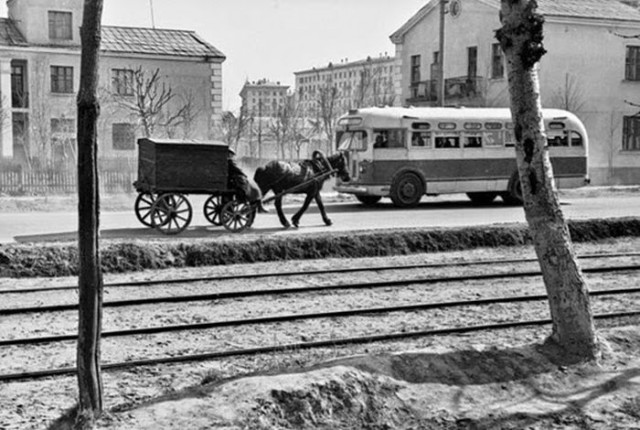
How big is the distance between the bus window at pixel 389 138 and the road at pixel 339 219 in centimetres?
183

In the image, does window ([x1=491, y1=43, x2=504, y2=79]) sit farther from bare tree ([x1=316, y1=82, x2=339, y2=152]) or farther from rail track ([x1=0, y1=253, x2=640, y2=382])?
rail track ([x1=0, y1=253, x2=640, y2=382])

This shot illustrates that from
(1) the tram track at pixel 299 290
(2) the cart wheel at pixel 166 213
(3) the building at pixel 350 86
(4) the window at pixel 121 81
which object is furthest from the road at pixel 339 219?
(3) the building at pixel 350 86

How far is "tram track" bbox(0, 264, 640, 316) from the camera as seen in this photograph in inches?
432

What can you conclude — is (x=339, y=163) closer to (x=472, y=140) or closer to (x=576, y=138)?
(x=472, y=140)

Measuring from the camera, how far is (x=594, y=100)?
39.1 meters

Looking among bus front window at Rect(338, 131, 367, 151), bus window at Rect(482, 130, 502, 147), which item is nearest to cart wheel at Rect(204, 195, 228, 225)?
bus front window at Rect(338, 131, 367, 151)

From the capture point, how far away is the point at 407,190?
25609 millimetres

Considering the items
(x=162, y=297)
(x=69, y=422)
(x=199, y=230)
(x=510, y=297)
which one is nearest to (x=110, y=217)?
(x=199, y=230)

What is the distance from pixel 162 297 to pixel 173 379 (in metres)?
3.94

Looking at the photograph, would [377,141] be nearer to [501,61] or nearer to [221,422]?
[501,61]

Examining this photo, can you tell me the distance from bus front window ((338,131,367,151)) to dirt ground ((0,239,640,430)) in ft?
51.5

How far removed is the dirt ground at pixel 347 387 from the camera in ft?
20.8

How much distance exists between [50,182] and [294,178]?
1318cm

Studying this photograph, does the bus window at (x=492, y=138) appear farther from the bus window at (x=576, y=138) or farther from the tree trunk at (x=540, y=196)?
the tree trunk at (x=540, y=196)
